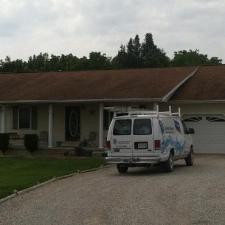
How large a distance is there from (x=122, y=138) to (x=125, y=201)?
718 cm

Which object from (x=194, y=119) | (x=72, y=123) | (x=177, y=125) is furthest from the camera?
(x=72, y=123)

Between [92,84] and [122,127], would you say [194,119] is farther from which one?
[122,127]

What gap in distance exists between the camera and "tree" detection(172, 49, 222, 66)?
271 ft

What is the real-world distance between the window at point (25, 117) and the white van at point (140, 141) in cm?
1430

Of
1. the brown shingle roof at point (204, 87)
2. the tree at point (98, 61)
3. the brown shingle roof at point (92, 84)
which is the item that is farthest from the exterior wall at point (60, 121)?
the tree at point (98, 61)

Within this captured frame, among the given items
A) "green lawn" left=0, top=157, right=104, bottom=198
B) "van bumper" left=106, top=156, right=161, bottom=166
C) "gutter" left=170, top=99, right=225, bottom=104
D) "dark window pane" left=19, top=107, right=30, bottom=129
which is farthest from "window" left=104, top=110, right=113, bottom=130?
"van bumper" left=106, top=156, right=161, bottom=166

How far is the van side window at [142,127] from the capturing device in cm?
2098

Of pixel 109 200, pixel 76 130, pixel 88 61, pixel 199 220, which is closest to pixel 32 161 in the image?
pixel 76 130

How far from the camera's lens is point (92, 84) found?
34906 mm

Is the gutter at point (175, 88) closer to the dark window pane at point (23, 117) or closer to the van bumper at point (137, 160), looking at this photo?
the dark window pane at point (23, 117)

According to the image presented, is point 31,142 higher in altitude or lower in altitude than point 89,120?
lower

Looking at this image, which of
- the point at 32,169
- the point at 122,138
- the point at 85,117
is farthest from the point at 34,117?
the point at 122,138

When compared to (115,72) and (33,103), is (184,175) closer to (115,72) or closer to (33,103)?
(33,103)

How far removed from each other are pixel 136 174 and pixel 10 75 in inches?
863
